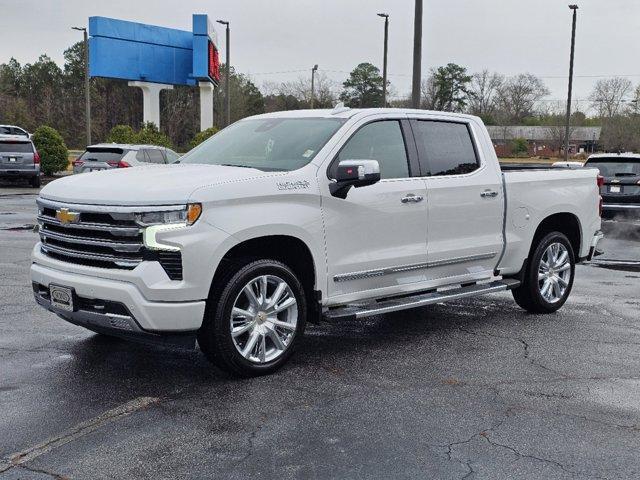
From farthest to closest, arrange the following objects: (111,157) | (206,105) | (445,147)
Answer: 1. (206,105)
2. (111,157)
3. (445,147)

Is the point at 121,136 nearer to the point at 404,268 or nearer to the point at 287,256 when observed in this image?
the point at 404,268

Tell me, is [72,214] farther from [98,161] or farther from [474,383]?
[98,161]

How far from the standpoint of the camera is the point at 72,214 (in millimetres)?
5227

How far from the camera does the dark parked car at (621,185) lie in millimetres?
16609

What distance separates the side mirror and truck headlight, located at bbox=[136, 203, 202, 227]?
1.24 m

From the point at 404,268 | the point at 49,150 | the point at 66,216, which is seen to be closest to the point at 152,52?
the point at 49,150

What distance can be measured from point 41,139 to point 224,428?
28.3m

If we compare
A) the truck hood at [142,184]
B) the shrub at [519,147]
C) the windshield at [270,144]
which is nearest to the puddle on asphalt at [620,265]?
the windshield at [270,144]

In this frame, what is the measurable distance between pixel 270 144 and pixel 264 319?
1583mm

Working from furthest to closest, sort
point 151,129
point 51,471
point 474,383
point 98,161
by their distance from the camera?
point 151,129
point 98,161
point 474,383
point 51,471

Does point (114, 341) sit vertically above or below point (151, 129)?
below

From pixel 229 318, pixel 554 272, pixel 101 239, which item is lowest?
pixel 554 272

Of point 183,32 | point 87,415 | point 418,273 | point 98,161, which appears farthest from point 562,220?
point 183,32

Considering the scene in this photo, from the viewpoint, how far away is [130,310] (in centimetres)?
490
